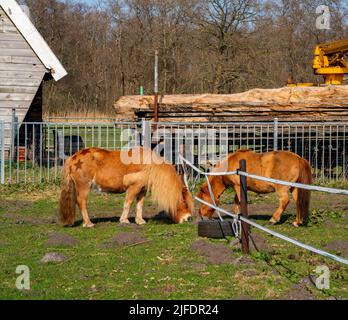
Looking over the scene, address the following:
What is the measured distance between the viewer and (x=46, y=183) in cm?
1494

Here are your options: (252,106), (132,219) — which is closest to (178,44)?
(252,106)

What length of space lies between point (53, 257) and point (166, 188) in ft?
9.52

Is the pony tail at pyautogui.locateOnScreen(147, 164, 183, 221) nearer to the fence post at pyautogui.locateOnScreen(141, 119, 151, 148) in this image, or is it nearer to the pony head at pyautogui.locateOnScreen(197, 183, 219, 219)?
the pony head at pyautogui.locateOnScreen(197, 183, 219, 219)

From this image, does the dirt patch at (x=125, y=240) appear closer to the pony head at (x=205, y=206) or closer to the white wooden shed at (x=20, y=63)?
the pony head at (x=205, y=206)

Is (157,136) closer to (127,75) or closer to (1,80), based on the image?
(1,80)

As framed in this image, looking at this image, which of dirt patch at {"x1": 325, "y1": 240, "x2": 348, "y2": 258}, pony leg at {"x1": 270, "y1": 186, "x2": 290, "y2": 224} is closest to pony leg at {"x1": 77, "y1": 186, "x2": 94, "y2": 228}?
pony leg at {"x1": 270, "y1": 186, "x2": 290, "y2": 224}

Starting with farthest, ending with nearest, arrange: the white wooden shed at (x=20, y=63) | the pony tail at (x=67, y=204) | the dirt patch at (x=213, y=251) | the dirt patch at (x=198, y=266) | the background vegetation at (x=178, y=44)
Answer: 1. the background vegetation at (x=178, y=44)
2. the white wooden shed at (x=20, y=63)
3. the pony tail at (x=67, y=204)
4. the dirt patch at (x=213, y=251)
5. the dirt patch at (x=198, y=266)

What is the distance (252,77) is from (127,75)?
9.64m

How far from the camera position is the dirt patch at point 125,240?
8649mm

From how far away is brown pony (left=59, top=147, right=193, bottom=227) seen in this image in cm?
1018

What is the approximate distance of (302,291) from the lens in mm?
6113

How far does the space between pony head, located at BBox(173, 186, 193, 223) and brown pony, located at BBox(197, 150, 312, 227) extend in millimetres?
211

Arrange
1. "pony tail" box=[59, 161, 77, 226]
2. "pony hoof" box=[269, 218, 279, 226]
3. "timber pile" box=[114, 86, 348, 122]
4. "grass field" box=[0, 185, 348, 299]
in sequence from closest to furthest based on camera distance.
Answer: "grass field" box=[0, 185, 348, 299]
"pony tail" box=[59, 161, 77, 226]
"pony hoof" box=[269, 218, 279, 226]
"timber pile" box=[114, 86, 348, 122]

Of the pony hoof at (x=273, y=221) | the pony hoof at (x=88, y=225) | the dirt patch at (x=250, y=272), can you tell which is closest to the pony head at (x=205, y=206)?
the pony hoof at (x=273, y=221)
